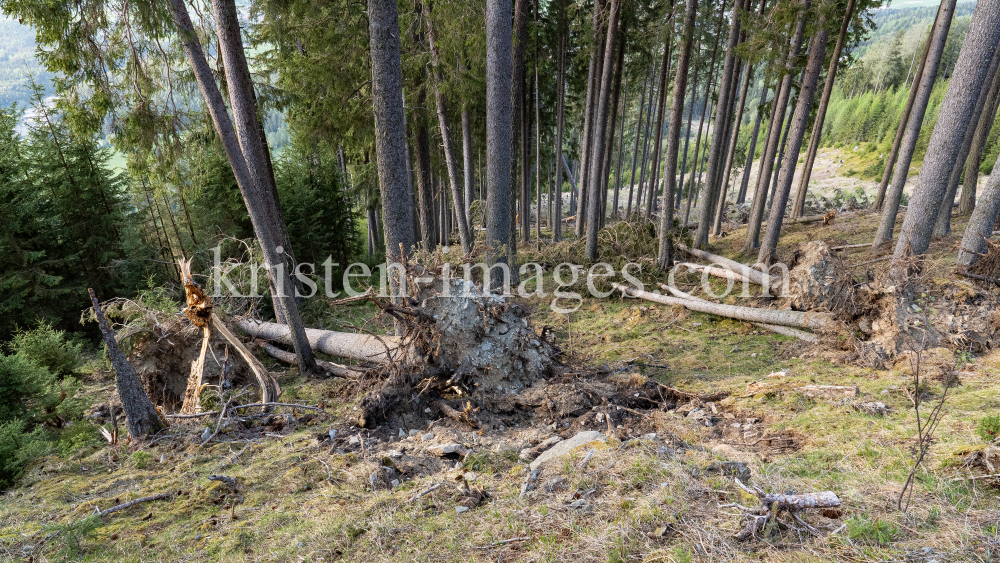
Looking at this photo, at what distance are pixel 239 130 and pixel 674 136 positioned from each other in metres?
9.17

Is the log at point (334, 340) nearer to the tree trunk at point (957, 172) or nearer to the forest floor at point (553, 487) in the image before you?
the forest floor at point (553, 487)

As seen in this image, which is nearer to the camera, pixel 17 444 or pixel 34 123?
pixel 17 444

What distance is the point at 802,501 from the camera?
8.34ft

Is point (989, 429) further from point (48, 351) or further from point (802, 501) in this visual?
point (48, 351)

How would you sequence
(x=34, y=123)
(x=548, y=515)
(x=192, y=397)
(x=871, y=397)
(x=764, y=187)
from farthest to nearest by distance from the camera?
(x=764, y=187) < (x=34, y=123) < (x=192, y=397) < (x=871, y=397) < (x=548, y=515)

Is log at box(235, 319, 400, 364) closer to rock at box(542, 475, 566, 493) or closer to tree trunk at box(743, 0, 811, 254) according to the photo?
rock at box(542, 475, 566, 493)

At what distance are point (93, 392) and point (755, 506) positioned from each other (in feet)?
31.6

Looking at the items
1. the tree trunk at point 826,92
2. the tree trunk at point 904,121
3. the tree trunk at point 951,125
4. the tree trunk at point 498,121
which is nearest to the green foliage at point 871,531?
the tree trunk at point 951,125

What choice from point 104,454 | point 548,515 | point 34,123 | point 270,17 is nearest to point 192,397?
point 104,454

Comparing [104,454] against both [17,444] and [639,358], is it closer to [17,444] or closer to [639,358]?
[17,444]

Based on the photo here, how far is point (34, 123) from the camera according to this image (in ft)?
34.5

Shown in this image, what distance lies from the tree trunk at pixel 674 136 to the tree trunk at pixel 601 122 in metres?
1.63

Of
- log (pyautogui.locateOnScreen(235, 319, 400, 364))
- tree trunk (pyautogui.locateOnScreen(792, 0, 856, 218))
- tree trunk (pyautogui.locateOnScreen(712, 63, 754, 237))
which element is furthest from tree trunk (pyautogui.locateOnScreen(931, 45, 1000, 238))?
log (pyautogui.locateOnScreen(235, 319, 400, 364))

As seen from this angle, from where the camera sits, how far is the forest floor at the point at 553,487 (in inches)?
97.7
